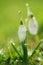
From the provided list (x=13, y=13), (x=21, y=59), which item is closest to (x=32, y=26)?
(x=21, y=59)

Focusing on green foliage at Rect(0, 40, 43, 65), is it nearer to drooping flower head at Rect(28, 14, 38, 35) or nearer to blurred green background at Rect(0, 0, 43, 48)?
drooping flower head at Rect(28, 14, 38, 35)

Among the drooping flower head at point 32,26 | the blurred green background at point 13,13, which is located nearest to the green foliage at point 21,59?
the drooping flower head at point 32,26

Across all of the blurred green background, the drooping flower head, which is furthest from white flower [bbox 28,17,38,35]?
the blurred green background

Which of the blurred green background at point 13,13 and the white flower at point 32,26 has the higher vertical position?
the blurred green background at point 13,13

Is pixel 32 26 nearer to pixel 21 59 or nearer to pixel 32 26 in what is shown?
pixel 32 26

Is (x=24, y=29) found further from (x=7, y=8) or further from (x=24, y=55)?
(x=7, y=8)

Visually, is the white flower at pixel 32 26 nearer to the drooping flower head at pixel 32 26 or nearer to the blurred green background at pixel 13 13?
the drooping flower head at pixel 32 26

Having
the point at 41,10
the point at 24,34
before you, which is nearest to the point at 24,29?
the point at 24,34

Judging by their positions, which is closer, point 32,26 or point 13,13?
point 32,26

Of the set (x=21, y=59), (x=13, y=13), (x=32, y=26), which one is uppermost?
(x=13, y=13)

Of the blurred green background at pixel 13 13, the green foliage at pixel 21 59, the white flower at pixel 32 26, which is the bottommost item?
the green foliage at pixel 21 59

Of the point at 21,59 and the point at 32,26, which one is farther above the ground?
the point at 32,26
